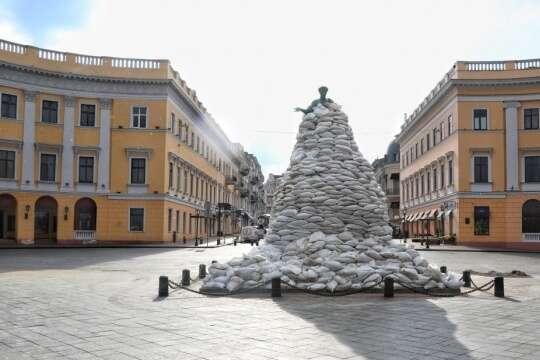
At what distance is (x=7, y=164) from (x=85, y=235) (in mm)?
7125

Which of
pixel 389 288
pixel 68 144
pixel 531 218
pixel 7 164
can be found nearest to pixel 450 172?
pixel 531 218

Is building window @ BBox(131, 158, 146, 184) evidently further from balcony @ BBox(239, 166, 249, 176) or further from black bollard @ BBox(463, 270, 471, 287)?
balcony @ BBox(239, 166, 249, 176)

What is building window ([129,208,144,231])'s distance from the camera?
42750 mm

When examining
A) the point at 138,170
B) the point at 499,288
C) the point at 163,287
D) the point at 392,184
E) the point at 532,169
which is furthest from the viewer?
the point at 392,184

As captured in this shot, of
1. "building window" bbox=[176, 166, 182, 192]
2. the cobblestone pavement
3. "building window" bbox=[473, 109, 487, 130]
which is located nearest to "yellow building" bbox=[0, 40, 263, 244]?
"building window" bbox=[176, 166, 182, 192]

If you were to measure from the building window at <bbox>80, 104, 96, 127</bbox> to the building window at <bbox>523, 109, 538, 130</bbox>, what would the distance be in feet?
103

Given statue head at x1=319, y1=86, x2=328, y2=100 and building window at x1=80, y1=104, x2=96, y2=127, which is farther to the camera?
building window at x1=80, y1=104, x2=96, y2=127

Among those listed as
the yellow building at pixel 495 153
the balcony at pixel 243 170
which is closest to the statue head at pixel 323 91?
the yellow building at pixel 495 153

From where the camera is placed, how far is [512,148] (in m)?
42.3

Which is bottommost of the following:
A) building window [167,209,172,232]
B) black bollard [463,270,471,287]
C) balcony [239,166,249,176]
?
black bollard [463,270,471,287]

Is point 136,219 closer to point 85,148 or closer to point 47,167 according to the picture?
point 85,148

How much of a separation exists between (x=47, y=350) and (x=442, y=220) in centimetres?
4454

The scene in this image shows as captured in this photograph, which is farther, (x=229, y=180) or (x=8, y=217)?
(x=229, y=180)

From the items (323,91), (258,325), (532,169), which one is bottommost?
(258,325)
